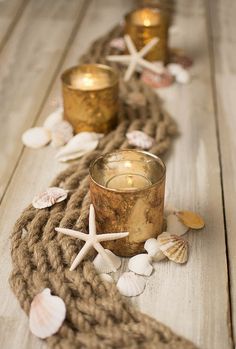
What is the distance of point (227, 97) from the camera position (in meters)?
1.04

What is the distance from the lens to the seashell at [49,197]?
700 mm

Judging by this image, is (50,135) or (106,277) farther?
(50,135)

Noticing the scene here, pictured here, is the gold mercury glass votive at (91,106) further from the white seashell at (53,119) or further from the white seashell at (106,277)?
the white seashell at (106,277)

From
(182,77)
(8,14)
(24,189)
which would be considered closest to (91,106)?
(24,189)

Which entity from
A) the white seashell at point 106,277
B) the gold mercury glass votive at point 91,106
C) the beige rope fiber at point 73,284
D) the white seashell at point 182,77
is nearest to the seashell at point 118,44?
the white seashell at point 182,77

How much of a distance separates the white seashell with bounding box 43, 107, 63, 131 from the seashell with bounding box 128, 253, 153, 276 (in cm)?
36

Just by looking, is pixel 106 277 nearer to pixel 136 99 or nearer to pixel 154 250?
pixel 154 250

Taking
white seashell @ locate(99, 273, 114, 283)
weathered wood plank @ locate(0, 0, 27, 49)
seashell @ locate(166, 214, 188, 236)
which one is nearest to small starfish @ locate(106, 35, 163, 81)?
weathered wood plank @ locate(0, 0, 27, 49)

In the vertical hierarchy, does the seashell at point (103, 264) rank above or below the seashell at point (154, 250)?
above

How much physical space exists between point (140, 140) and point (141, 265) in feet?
0.91

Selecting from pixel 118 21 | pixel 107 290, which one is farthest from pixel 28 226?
pixel 118 21

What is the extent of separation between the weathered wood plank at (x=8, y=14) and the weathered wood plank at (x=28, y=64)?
0.02 meters

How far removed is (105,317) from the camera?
54 cm

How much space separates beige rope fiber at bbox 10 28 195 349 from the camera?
0.53 m
